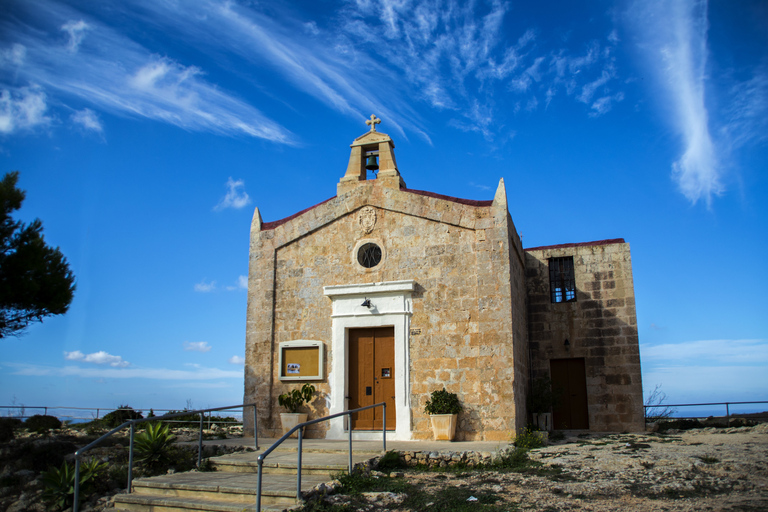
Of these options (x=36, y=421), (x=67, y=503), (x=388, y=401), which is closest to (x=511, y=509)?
(x=388, y=401)

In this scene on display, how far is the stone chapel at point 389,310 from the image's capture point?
1206cm

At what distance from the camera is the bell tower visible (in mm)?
13984

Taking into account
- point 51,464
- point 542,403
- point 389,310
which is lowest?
point 51,464

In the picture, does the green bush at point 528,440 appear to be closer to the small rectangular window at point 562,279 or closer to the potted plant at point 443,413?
the potted plant at point 443,413

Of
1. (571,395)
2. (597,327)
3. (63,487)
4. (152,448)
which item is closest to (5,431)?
(152,448)

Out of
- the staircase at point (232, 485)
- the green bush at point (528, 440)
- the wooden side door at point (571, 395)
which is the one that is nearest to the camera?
the staircase at point (232, 485)

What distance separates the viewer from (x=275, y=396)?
13.5m

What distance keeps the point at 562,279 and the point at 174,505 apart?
1289 centimetres

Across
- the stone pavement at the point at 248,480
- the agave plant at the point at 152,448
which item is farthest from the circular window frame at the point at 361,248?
the agave plant at the point at 152,448

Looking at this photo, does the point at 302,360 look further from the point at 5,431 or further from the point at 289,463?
the point at 5,431

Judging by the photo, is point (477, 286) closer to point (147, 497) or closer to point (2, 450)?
point (147, 497)

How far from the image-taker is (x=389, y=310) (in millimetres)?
12789

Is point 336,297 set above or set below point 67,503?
above

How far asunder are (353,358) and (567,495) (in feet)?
21.7
